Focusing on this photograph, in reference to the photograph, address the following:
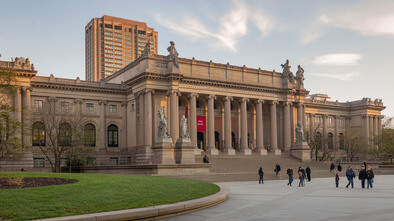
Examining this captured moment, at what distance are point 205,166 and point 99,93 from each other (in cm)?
2881

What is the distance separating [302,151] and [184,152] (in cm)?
2659

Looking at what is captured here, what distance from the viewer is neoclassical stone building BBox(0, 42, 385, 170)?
5544 centimetres

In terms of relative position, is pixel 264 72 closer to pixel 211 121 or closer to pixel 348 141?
pixel 211 121

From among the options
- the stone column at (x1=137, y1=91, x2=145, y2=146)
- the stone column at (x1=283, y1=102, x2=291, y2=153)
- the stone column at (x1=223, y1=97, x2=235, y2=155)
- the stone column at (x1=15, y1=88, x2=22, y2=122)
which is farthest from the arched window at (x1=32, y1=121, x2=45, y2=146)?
the stone column at (x1=283, y1=102, x2=291, y2=153)

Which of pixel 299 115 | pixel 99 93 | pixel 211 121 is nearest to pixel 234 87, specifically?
pixel 211 121

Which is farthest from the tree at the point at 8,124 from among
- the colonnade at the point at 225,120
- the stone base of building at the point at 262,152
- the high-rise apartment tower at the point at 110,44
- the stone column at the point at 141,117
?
the high-rise apartment tower at the point at 110,44

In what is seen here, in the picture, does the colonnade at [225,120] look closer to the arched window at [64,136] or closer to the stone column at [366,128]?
the arched window at [64,136]

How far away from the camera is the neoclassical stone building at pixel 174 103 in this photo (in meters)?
55.4

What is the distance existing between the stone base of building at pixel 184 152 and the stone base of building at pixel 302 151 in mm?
25408

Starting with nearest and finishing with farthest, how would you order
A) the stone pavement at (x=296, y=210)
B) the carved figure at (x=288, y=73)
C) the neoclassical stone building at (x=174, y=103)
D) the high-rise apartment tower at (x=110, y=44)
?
1. the stone pavement at (x=296, y=210)
2. the neoclassical stone building at (x=174, y=103)
3. the carved figure at (x=288, y=73)
4. the high-rise apartment tower at (x=110, y=44)

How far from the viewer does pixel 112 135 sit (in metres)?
61.8

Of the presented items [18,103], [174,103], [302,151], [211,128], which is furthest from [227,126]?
[18,103]

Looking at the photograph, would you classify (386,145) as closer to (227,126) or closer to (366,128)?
(366,128)

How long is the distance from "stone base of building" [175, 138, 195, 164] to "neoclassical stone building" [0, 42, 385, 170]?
9.84 m
